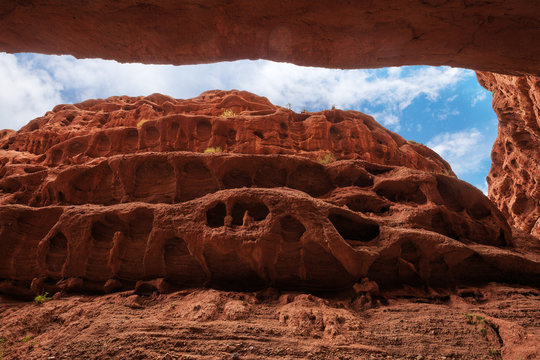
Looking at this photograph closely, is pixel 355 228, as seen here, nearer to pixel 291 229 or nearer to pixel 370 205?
pixel 370 205

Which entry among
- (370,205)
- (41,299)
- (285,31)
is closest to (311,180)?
(370,205)

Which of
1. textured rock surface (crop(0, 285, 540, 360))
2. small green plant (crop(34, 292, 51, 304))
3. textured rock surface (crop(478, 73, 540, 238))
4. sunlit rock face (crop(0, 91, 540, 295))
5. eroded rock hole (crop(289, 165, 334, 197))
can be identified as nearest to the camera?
textured rock surface (crop(0, 285, 540, 360))

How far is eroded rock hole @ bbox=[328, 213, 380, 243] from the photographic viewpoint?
8.04m

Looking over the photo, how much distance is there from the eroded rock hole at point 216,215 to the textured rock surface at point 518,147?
13.4 m

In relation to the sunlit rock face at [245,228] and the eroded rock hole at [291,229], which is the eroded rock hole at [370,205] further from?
the eroded rock hole at [291,229]

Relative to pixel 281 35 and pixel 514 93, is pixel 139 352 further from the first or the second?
pixel 514 93

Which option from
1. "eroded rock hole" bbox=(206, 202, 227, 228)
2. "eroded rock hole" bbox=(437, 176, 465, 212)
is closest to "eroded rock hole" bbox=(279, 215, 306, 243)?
"eroded rock hole" bbox=(206, 202, 227, 228)

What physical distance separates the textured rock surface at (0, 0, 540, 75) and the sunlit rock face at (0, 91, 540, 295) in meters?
3.71

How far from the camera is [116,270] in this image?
739 centimetres

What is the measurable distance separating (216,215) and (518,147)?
17.6m

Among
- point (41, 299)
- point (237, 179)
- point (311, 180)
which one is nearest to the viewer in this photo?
point (41, 299)

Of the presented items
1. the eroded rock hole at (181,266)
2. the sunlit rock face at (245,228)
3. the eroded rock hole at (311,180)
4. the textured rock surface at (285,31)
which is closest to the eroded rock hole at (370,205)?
the sunlit rock face at (245,228)

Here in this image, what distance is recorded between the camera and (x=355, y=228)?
8.17 m

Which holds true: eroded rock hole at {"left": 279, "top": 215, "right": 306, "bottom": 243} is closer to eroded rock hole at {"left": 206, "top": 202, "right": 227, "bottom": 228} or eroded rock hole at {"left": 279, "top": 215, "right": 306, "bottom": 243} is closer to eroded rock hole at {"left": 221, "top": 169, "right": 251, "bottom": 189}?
eroded rock hole at {"left": 206, "top": 202, "right": 227, "bottom": 228}
